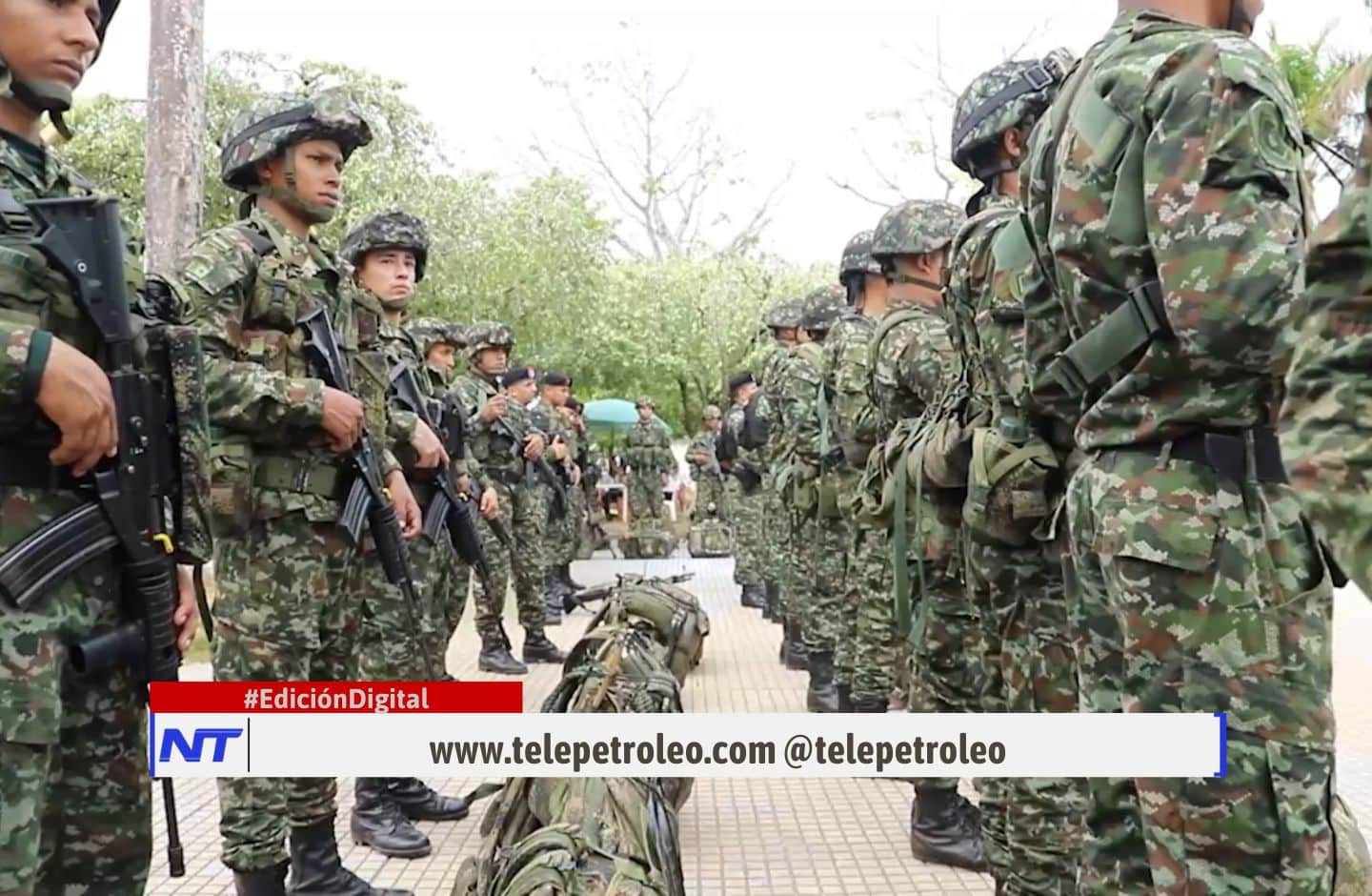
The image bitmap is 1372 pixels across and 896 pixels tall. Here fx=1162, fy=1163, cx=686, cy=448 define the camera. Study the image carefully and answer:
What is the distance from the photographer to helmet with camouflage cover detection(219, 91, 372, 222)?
3547 millimetres

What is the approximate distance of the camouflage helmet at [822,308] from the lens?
7383mm

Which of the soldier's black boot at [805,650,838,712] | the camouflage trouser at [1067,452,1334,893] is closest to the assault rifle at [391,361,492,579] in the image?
the soldier's black boot at [805,650,838,712]

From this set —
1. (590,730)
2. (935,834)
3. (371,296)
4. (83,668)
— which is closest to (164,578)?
(83,668)

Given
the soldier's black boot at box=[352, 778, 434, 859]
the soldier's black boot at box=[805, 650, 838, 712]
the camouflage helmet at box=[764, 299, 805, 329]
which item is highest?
the camouflage helmet at box=[764, 299, 805, 329]

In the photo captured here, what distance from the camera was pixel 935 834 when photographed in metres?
4.02

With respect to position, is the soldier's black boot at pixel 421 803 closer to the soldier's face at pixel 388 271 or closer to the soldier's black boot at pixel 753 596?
the soldier's face at pixel 388 271

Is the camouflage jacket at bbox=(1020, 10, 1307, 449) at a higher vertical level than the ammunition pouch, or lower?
higher

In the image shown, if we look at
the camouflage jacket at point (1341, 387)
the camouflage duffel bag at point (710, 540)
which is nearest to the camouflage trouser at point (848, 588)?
the camouflage jacket at point (1341, 387)

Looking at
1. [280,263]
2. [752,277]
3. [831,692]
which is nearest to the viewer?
[280,263]

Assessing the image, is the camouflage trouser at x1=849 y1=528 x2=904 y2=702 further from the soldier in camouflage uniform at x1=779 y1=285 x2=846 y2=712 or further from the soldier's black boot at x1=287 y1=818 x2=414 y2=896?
the soldier's black boot at x1=287 y1=818 x2=414 y2=896

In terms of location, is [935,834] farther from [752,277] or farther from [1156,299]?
[752,277]

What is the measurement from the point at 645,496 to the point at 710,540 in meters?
1.11

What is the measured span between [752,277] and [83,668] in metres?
23.6

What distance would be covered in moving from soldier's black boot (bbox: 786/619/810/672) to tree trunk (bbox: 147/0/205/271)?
4686mm
